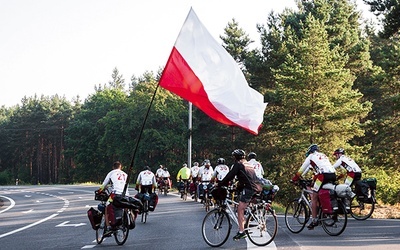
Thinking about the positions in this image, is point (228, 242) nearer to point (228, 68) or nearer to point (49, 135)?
point (228, 68)

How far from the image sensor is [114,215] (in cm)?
1283

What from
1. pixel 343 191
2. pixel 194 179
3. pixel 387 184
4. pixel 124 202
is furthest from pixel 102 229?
pixel 387 184

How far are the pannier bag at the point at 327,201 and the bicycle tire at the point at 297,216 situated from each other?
2.39ft

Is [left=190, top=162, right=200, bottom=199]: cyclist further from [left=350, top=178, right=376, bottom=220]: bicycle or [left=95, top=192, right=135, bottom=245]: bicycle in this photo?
[left=95, top=192, right=135, bottom=245]: bicycle

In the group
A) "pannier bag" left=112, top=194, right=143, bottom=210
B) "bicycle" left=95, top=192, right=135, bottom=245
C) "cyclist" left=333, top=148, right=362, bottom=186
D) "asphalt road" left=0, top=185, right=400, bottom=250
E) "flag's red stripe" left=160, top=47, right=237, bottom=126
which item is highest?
"flag's red stripe" left=160, top=47, right=237, bottom=126

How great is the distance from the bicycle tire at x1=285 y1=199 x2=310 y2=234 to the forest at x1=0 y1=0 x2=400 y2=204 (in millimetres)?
4177

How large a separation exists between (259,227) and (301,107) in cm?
3252

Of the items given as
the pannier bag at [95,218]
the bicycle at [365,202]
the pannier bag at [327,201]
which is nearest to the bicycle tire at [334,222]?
the pannier bag at [327,201]

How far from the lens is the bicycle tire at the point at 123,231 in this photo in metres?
12.6

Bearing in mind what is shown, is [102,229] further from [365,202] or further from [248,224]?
[365,202]

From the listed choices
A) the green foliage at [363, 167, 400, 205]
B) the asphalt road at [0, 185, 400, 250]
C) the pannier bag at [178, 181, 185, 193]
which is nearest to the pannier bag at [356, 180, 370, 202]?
the asphalt road at [0, 185, 400, 250]

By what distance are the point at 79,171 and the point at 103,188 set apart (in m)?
96.4

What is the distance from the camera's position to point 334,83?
43.2m

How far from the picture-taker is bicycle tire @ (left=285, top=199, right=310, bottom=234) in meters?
14.1
